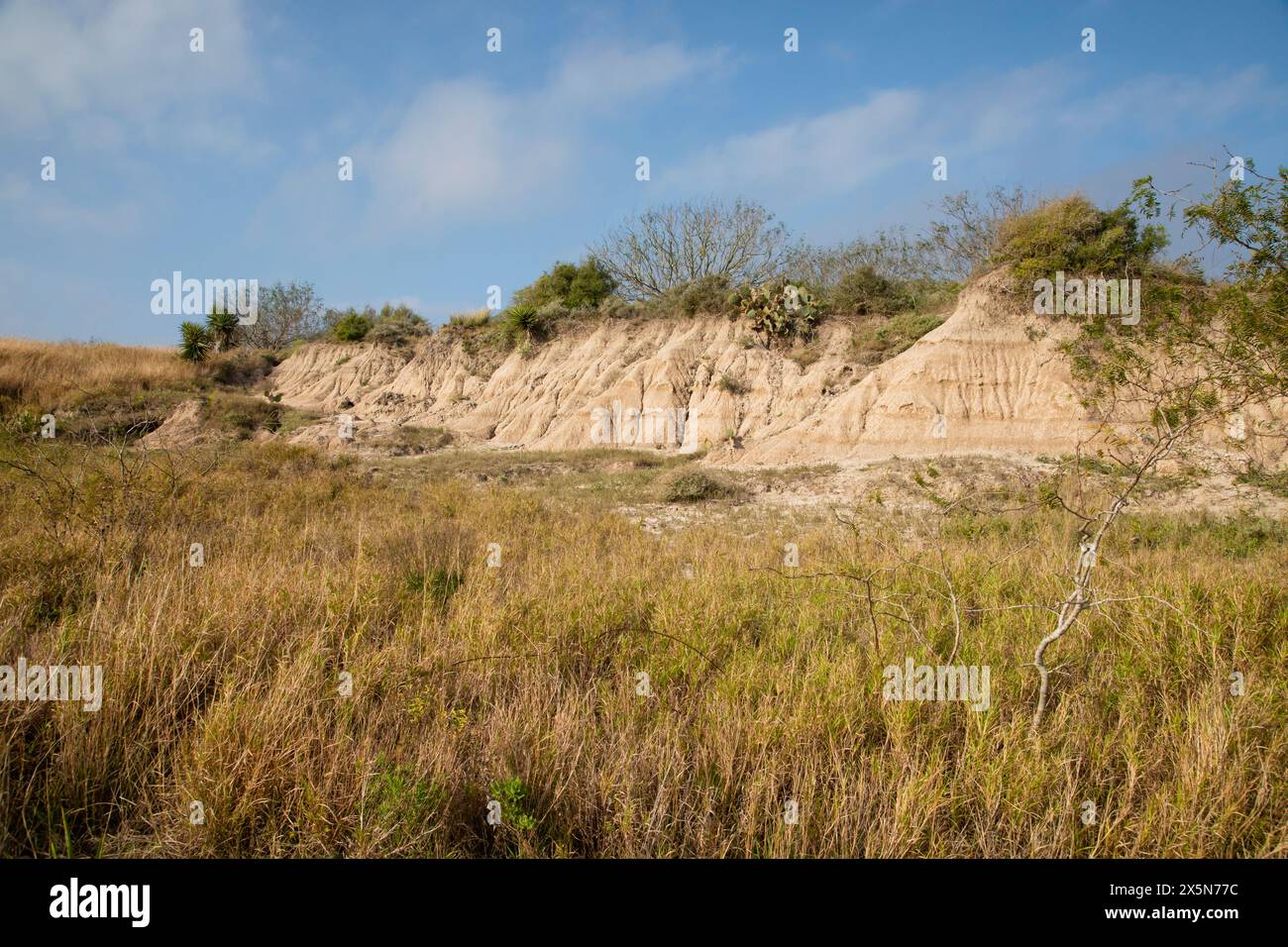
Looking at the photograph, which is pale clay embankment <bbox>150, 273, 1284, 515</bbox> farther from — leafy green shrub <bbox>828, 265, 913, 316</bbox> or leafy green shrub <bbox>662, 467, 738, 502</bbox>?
leafy green shrub <bbox>662, 467, 738, 502</bbox>

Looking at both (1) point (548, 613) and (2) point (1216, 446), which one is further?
(2) point (1216, 446)

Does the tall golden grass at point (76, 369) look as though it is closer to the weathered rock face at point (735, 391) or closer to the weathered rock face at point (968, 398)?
the weathered rock face at point (735, 391)

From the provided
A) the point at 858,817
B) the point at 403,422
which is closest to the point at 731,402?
the point at 403,422

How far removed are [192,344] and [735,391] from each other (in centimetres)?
3170

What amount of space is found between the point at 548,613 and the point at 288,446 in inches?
512

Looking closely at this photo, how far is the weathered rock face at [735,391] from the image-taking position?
16.8 meters

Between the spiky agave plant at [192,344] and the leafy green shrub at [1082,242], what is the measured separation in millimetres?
39737

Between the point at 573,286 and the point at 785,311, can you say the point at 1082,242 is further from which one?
the point at 573,286

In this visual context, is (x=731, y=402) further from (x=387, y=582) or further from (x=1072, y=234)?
(x=387, y=582)

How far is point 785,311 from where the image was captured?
22875mm

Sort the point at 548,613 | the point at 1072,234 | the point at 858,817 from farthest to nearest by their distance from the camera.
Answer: the point at 1072,234, the point at 548,613, the point at 858,817

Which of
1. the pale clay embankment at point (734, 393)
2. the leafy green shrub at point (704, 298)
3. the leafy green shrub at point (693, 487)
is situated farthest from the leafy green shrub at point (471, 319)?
the leafy green shrub at point (693, 487)

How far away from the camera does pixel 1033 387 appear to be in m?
16.7
